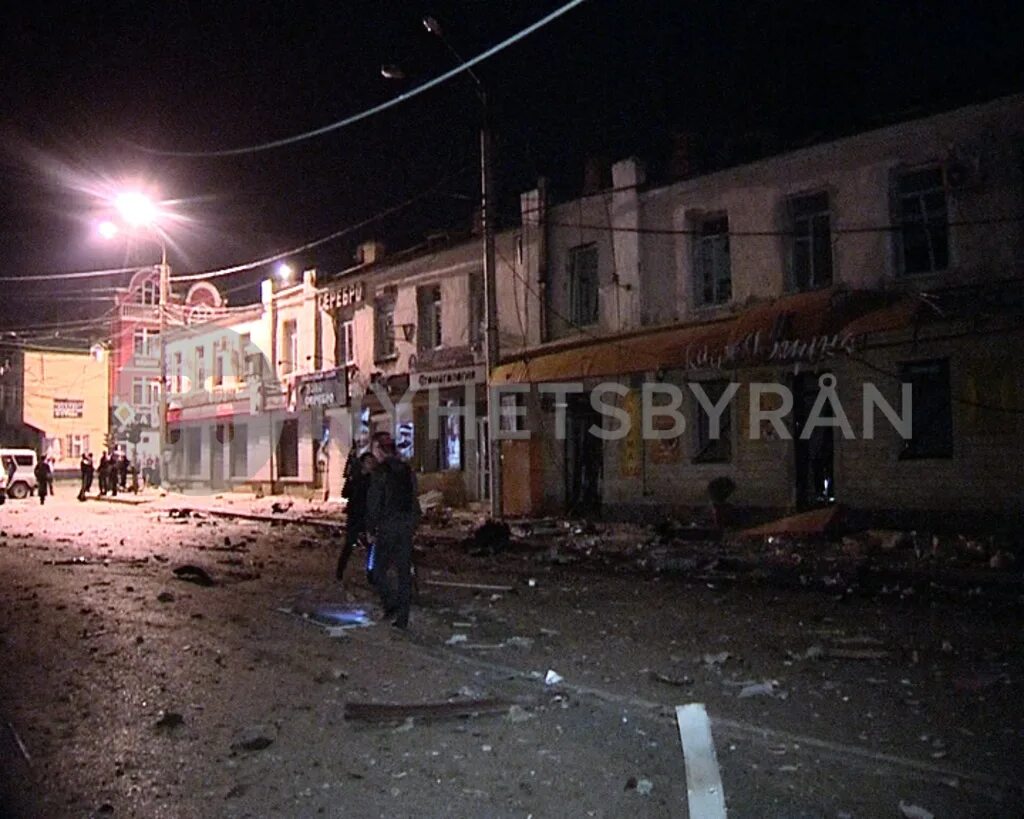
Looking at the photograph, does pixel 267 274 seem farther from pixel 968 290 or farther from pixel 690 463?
pixel 968 290

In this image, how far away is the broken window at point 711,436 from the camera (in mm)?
18984

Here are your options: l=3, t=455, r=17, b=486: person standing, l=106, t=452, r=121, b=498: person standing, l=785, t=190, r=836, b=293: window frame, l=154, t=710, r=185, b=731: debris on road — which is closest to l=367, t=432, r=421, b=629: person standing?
l=154, t=710, r=185, b=731: debris on road

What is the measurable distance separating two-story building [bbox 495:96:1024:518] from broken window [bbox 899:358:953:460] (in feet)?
0.13

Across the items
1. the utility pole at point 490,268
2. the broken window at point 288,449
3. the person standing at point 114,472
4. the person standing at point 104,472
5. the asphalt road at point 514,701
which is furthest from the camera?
the person standing at point 114,472

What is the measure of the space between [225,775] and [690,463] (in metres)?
15.3

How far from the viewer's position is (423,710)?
243 inches

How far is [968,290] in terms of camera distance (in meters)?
15.1

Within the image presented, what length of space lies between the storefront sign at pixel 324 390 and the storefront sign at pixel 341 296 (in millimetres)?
2273

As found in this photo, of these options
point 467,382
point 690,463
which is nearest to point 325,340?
point 467,382

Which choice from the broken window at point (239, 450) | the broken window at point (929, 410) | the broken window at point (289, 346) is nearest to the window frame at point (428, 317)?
the broken window at point (289, 346)

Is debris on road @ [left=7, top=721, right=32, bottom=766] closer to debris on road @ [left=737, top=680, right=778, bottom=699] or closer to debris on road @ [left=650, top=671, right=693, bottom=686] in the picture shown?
debris on road @ [left=650, top=671, right=693, bottom=686]

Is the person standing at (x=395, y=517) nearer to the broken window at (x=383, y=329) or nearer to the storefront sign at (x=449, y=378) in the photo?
the storefront sign at (x=449, y=378)

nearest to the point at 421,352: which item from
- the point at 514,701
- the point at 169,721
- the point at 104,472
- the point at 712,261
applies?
the point at 712,261

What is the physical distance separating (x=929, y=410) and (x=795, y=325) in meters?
2.85
